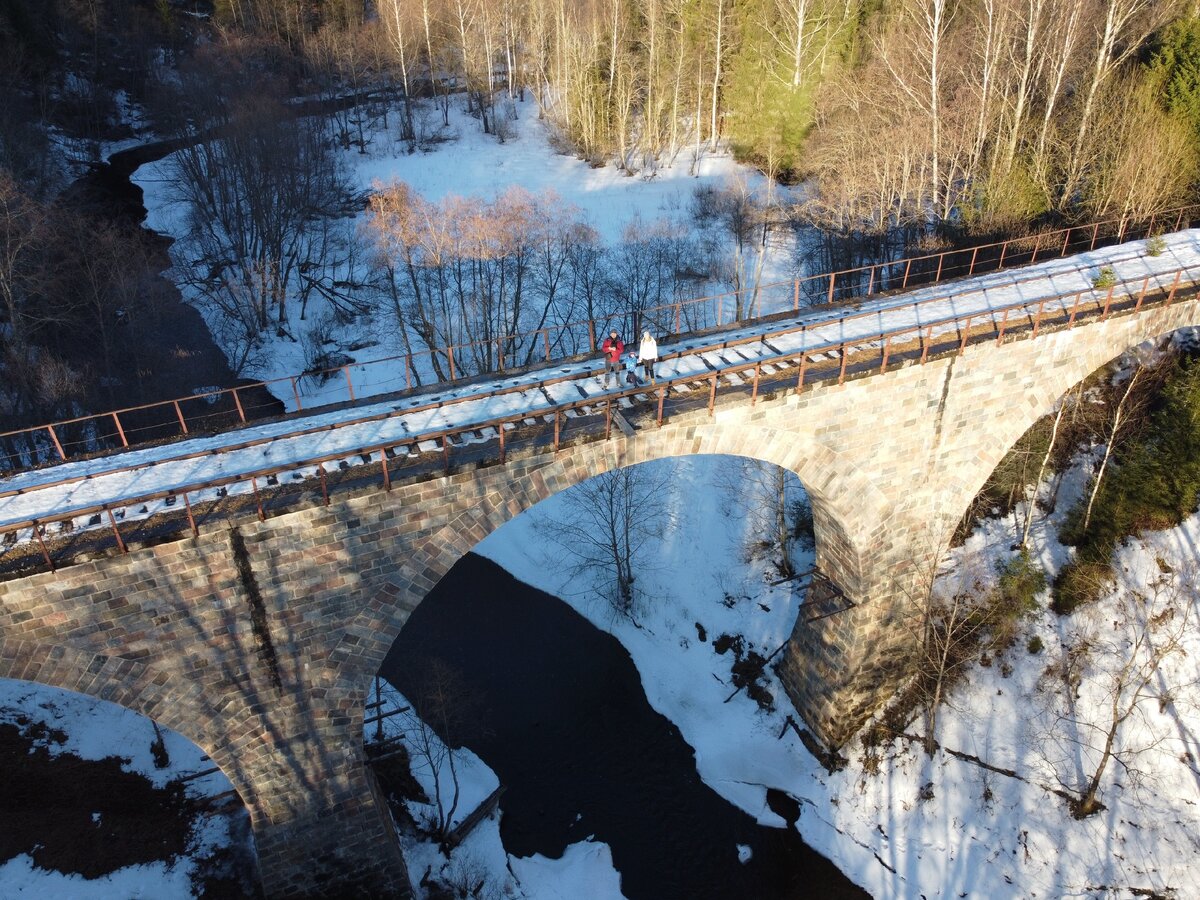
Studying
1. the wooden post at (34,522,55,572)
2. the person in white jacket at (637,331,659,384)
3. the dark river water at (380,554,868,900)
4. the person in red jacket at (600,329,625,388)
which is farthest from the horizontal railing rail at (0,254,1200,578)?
the dark river water at (380,554,868,900)

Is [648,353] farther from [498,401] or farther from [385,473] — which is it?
[385,473]

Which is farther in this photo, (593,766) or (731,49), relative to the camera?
(731,49)

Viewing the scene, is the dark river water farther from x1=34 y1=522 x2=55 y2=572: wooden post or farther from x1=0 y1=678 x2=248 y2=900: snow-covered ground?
x1=34 y1=522 x2=55 y2=572: wooden post

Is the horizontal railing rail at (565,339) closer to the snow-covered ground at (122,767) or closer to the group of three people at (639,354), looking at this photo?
the group of three people at (639,354)

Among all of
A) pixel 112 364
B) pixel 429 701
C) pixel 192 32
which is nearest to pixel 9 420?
pixel 112 364

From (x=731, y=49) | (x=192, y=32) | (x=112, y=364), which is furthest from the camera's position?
(x=192, y=32)

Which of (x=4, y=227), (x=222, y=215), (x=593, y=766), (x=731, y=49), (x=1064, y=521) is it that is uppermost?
(x=731, y=49)

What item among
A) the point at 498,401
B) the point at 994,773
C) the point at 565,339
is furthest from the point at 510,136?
the point at 994,773

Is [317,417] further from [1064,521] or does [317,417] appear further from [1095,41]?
[1095,41]
